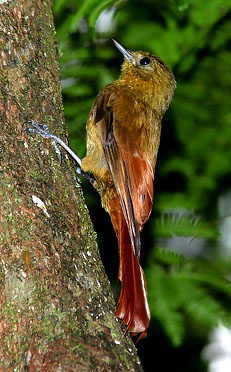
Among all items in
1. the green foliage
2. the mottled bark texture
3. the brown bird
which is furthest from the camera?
the green foliage

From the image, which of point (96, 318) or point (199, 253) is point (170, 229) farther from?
point (96, 318)

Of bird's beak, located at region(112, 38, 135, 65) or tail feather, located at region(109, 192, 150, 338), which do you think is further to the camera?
bird's beak, located at region(112, 38, 135, 65)

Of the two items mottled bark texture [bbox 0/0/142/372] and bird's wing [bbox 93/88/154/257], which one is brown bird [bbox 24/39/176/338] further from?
mottled bark texture [bbox 0/0/142/372]

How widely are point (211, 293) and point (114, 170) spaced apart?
1209mm

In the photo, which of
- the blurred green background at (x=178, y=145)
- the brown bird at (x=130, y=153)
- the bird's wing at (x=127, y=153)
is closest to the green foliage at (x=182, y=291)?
the blurred green background at (x=178, y=145)

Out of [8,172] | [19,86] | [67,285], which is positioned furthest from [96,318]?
[19,86]

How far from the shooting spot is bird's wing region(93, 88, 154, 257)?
8.34 ft

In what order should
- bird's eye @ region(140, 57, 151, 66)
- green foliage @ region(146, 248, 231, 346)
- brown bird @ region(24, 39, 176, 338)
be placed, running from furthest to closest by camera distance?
1. bird's eye @ region(140, 57, 151, 66)
2. green foliage @ region(146, 248, 231, 346)
3. brown bird @ region(24, 39, 176, 338)

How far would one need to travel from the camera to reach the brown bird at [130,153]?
223 cm

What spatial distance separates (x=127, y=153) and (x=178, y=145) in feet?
4.15

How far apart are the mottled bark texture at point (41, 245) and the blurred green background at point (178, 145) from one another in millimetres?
866

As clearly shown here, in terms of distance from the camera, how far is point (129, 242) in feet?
7.82

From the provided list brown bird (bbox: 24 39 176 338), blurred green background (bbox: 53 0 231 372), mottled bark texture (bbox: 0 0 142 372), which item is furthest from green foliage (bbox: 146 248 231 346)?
mottled bark texture (bbox: 0 0 142 372)

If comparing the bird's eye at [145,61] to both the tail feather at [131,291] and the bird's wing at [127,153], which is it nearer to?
the bird's wing at [127,153]
